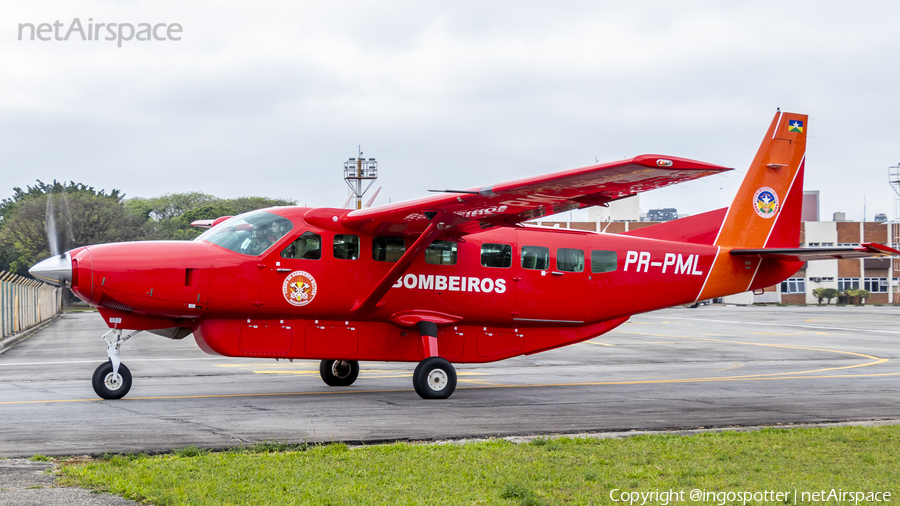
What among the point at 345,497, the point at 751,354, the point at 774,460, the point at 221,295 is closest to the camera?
the point at 345,497

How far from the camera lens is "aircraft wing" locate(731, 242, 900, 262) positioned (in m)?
12.2

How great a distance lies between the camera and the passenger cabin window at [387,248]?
12.6m

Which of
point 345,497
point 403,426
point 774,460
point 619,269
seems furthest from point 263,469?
point 619,269

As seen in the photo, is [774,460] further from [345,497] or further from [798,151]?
[798,151]

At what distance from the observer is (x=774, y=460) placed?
7301 millimetres

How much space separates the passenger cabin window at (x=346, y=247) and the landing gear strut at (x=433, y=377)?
1953 millimetres

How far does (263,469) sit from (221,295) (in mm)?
5354

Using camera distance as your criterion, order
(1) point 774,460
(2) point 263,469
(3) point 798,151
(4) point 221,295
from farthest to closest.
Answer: (3) point 798,151, (4) point 221,295, (1) point 774,460, (2) point 263,469

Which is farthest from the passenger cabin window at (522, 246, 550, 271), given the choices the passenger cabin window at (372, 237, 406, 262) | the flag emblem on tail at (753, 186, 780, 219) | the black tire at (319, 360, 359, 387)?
the flag emblem on tail at (753, 186, 780, 219)

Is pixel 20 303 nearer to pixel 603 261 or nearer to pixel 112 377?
pixel 112 377

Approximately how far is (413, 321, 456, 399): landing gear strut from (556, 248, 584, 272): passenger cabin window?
3091mm

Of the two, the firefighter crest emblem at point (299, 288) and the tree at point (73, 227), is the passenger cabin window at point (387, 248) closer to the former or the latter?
the firefighter crest emblem at point (299, 288)

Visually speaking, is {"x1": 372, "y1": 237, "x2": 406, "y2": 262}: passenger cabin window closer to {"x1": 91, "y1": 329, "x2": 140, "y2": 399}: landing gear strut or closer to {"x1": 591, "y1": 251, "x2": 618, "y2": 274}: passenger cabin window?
{"x1": 591, "y1": 251, "x2": 618, "y2": 274}: passenger cabin window

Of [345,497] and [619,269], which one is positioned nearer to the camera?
[345,497]
